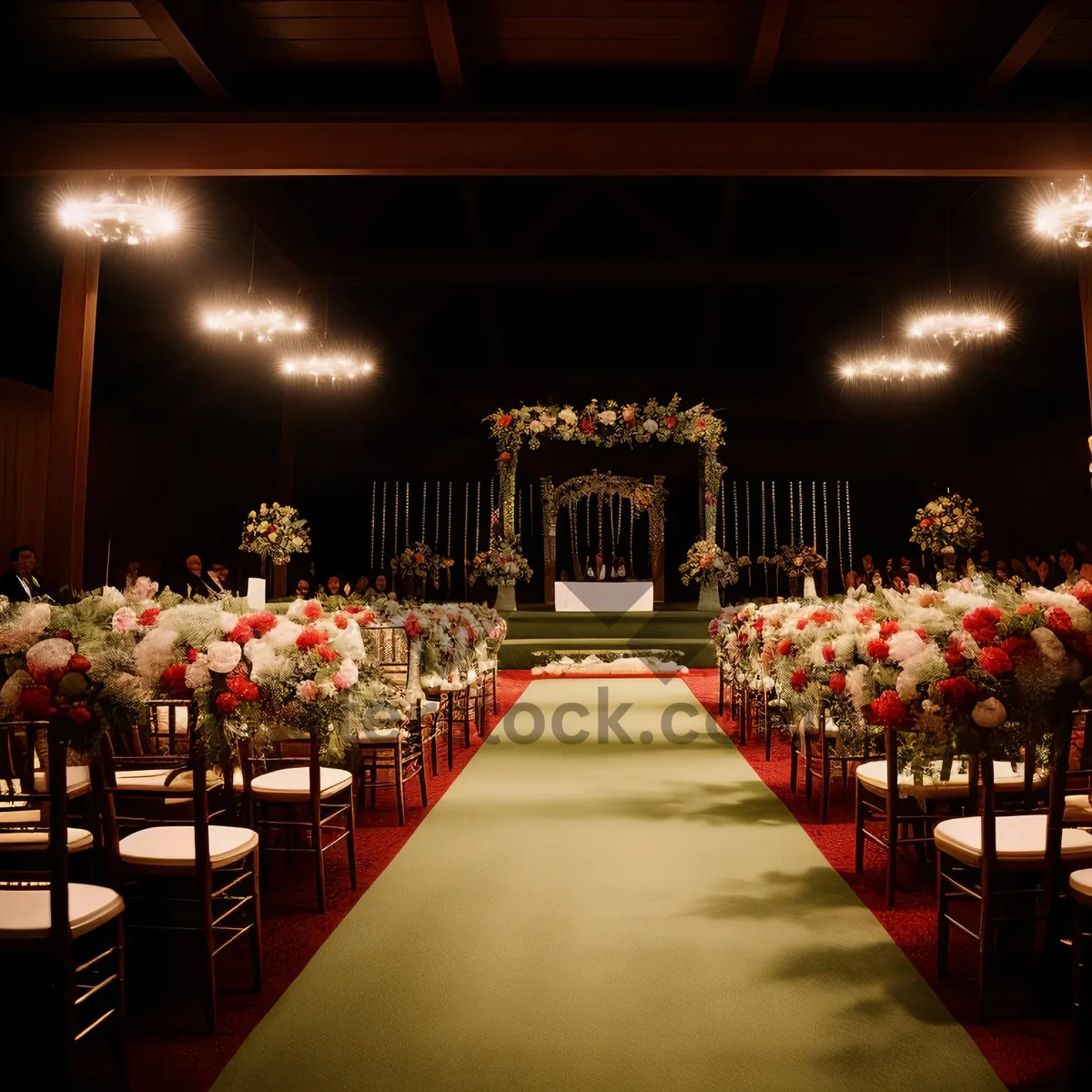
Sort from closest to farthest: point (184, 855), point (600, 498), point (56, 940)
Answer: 1. point (56, 940)
2. point (184, 855)
3. point (600, 498)

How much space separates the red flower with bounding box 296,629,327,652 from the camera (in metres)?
2.96

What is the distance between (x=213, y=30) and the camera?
4488mm

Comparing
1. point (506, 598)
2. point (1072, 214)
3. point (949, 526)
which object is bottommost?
point (506, 598)

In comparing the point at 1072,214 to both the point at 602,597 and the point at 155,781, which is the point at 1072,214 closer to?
the point at 155,781

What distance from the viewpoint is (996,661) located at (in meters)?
2.50

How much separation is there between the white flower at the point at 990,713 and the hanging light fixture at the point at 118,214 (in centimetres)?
584

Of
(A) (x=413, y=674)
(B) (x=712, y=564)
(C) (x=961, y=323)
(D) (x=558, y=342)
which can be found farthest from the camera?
(D) (x=558, y=342)

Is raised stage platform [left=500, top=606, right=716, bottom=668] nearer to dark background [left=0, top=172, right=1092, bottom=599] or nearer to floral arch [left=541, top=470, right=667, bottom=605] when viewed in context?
floral arch [left=541, top=470, right=667, bottom=605]

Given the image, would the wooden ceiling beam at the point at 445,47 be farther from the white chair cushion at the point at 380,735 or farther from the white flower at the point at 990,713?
the white flower at the point at 990,713

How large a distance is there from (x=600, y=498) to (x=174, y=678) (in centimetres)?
1295

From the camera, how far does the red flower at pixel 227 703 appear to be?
8.58 ft

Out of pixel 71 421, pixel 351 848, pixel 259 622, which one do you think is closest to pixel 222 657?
pixel 259 622

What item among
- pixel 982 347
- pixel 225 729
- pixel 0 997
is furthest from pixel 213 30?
pixel 982 347

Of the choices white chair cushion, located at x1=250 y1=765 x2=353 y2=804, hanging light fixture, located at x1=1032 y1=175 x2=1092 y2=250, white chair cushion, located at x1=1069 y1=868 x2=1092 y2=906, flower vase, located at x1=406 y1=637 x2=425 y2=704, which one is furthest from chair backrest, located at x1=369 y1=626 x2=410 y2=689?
hanging light fixture, located at x1=1032 y1=175 x2=1092 y2=250
